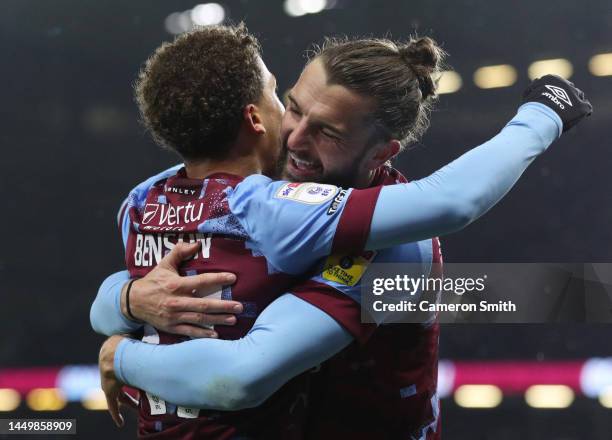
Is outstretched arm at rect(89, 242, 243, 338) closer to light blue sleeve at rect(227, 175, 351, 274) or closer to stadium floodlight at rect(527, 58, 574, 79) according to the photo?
light blue sleeve at rect(227, 175, 351, 274)

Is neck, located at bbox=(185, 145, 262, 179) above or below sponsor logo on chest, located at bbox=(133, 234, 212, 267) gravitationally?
above

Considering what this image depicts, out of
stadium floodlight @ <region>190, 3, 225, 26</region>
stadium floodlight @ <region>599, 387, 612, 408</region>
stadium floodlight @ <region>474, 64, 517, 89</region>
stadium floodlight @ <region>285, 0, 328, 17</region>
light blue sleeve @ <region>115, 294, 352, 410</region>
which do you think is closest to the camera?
light blue sleeve @ <region>115, 294, 352, 410</region>

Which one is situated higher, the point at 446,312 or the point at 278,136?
the point at 278,136

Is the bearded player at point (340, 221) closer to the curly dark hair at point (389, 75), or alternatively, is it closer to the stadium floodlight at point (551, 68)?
the curly dark hair at point (389, 75)

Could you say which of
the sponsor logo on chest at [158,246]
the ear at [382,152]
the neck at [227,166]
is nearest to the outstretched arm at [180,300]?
the sponsor logo on chest at [158,246]

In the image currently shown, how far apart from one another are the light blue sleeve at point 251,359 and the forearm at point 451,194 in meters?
0.13

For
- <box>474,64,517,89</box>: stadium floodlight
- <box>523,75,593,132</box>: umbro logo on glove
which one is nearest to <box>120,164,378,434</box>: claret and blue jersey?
<box>523,75,593,132</box>: umbro logo on glove

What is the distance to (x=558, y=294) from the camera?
6.01 ft

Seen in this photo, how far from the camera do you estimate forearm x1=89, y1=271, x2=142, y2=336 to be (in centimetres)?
124

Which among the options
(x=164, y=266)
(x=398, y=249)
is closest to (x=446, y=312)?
(x=398, y=249)

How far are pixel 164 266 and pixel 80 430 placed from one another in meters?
2.01

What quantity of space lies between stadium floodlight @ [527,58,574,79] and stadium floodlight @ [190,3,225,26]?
112 centimetres

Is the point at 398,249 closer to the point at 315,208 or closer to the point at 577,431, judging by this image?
the point at 315,208

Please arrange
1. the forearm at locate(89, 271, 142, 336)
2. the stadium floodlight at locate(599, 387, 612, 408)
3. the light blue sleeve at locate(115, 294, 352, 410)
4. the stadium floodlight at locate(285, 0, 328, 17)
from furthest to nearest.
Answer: the stadium floodlight at locate(285, 0, 328, 17)
the stadium floodlight at locate(599, 387, 612, 408)
the forearm at locate(89, 271, 142, 336)
the light blue sleeve at locate(115, 294, 352, 410)
